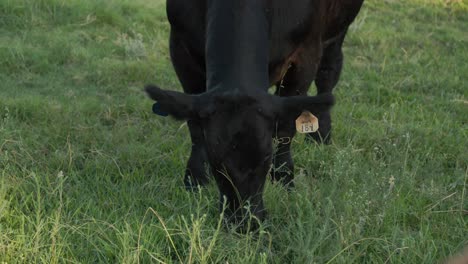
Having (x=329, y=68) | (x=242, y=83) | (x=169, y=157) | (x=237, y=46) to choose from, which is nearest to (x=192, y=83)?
(x=169, y=157)

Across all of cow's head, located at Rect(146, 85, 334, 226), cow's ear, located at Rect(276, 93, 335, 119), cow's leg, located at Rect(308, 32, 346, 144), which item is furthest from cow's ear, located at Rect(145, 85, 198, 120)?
cow's leg, located at Rect(308, 32, 346, 144)

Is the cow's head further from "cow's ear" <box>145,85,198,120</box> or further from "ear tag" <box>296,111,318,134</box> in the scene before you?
"ear tag" <box>296,111,318,134</box>

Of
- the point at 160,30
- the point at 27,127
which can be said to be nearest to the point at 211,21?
the point at 27,127

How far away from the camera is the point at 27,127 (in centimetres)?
477

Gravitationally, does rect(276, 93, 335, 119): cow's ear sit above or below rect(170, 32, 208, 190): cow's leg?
above

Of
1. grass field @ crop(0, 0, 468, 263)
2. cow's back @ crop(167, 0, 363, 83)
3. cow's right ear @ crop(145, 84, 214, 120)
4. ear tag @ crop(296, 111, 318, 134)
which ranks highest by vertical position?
cow's back @ crop(167, 0, 363, 83)

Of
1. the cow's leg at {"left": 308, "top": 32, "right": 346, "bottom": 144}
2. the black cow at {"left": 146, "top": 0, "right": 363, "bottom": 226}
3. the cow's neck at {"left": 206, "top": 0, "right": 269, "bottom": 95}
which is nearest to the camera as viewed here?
the black cow at {"left": 146, "top": 0, "right": 363, "bottom": 226}

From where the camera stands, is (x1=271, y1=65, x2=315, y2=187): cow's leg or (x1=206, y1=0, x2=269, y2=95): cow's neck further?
(x1=271, y1=65, x2=315, y2=187): cow's leg

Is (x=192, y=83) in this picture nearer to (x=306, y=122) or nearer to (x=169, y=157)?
(x=169, y=157)

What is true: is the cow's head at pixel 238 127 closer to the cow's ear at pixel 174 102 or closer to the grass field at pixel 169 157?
the cow's ear at pixel 174 102

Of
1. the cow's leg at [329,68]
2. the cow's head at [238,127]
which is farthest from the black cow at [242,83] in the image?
the cow's leg at [329,68]

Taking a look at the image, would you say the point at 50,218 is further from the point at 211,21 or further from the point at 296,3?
the point at 296,3

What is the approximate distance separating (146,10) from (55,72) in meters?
2.57

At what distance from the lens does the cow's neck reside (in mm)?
3295
